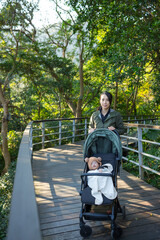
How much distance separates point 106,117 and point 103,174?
1088 mm

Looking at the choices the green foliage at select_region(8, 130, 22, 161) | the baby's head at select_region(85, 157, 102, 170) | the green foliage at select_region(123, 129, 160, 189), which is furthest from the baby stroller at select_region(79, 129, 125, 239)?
the green foliage at select_region(8, 130, 22, 161)

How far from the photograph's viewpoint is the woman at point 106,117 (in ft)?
11.1

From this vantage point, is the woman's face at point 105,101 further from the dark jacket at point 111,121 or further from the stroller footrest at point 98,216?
the stroller footrest at point 98,216

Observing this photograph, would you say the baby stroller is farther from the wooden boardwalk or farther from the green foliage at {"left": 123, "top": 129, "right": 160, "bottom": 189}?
the green foliage at {"left": 123, "top": 129, "right": 160, "bottom": 189}

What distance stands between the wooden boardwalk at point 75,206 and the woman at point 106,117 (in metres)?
1.26

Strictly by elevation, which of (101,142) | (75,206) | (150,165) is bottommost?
(75,206)

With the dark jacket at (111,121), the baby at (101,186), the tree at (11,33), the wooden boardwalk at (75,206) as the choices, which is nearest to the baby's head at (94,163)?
the baby at (101,186)

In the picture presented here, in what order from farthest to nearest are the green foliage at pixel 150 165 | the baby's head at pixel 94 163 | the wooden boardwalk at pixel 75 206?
the green foliage at pixel 150 165
the baby's head at pixel 94 163
the wooden boardwalk at pixel 75 206

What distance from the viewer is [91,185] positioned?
8.87 feet

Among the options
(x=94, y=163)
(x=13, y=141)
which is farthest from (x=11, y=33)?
(x=94, y=163)

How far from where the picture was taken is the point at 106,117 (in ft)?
11.4

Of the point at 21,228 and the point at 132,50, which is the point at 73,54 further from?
the point at 21,228

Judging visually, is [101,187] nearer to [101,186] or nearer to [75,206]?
[101,186]

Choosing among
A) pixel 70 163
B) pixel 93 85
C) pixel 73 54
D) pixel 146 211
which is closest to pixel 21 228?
pixel 146 211
